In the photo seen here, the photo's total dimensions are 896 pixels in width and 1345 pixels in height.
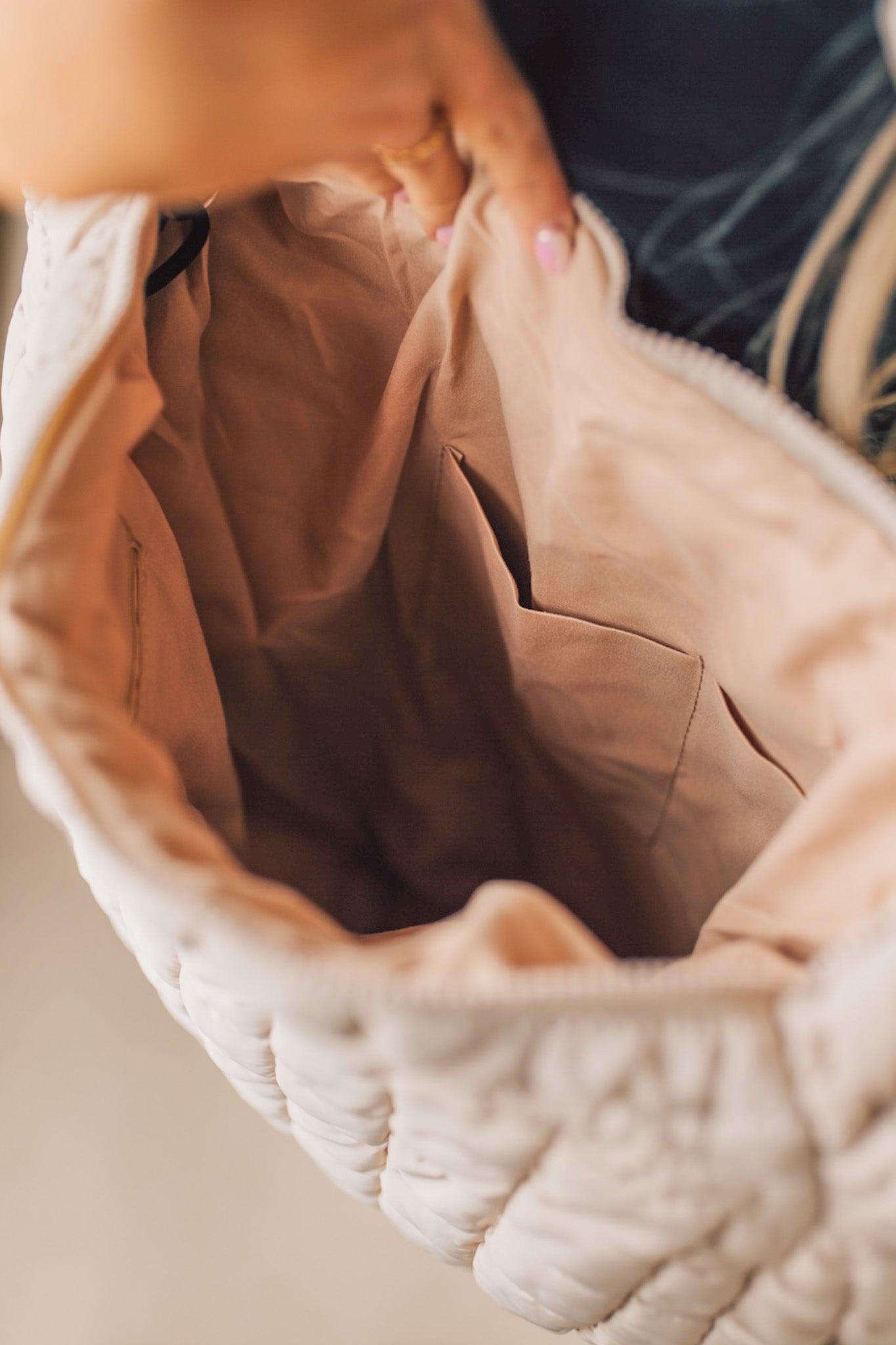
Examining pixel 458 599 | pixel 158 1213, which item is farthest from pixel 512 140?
pixel 158 1213

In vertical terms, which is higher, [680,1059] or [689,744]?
[680,1059]

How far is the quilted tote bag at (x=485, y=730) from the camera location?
0.25 meters

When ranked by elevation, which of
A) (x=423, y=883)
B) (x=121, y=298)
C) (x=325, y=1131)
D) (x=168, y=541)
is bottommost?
(x=423, y=883)

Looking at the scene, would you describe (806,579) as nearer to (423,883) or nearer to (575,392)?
(575,392)

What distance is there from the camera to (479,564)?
537 millimetres

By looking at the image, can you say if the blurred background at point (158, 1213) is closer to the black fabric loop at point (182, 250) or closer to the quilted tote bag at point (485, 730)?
the quilted tote bag at point (485, 730)

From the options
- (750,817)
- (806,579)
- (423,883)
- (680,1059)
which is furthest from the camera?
(423,883)

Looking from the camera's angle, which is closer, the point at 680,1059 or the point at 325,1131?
the point at 680,1059

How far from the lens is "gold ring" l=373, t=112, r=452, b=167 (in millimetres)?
341

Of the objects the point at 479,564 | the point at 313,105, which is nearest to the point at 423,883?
the point at 479,564

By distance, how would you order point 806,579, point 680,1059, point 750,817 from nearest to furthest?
point 680,1059
point 806,579
point 750,817

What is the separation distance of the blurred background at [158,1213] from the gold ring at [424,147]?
575mm

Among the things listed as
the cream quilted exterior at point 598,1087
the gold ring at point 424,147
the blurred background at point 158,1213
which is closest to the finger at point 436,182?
the gold ring at point 424,147

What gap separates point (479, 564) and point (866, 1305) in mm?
359
